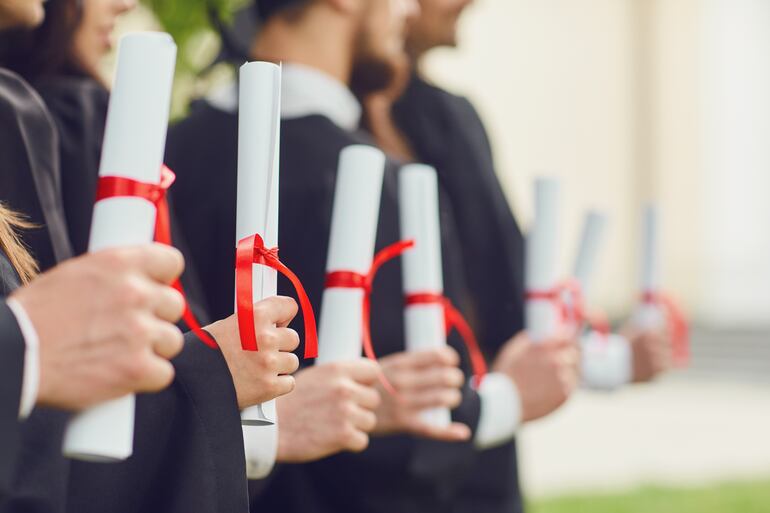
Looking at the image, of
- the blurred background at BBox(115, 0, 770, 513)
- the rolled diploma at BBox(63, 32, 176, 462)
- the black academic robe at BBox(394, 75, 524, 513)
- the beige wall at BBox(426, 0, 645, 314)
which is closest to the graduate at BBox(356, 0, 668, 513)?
the black academic robe at BBox(394, 75, 524, 513)

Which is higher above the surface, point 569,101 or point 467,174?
point 569,101

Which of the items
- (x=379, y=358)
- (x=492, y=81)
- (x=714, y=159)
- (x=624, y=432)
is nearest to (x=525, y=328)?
(x=379, y=358)

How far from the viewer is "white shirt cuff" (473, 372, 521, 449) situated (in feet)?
6.92

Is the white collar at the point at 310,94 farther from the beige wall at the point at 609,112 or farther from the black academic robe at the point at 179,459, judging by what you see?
the beige wall at the point at 609,112

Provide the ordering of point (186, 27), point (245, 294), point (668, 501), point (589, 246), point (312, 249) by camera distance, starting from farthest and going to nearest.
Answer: point (668, 501) < point (186, 27) < point (589, 246) < point (312, 249) < point (245, 294)

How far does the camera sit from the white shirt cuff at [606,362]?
107 inches

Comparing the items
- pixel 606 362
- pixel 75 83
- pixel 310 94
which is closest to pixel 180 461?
pixel 75 83

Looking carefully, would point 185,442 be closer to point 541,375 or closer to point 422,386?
point 422,386

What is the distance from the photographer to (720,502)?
6.43 m

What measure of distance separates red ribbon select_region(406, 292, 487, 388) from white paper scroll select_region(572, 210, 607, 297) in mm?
413

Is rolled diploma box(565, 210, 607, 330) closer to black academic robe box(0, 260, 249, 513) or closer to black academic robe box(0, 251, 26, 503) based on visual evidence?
black academic robe box(0, 260, 249, 513)

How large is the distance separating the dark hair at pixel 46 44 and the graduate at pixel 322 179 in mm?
340

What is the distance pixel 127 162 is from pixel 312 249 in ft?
3.34

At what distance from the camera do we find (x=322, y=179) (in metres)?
1.93
